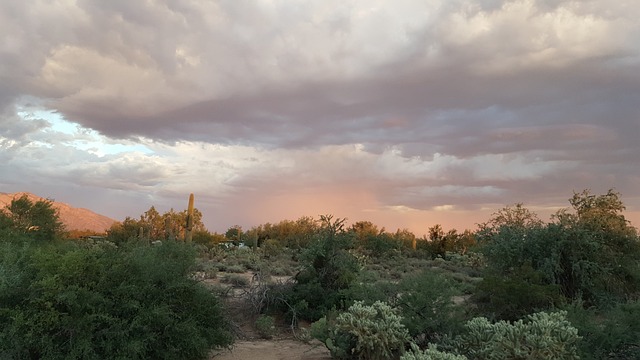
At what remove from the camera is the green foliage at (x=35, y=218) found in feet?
76.3

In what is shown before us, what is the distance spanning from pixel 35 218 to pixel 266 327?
1538cm

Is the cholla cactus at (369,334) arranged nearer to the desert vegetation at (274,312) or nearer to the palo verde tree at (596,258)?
the desert vegetation at (274,312)

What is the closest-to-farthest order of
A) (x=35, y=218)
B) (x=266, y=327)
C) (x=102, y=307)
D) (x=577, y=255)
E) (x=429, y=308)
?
(x=102, y=307), (x=429, y=308), (x=266, y=327), (x=577, y=255), (x=35, y=218)

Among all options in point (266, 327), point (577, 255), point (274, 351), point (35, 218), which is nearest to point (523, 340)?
point (274, 351)

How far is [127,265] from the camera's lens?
1061 centimetres

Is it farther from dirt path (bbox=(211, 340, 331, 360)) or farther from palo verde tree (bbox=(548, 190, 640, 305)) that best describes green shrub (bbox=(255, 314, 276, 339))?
palo verde tree (bbox=(548, 190, 640, 305))

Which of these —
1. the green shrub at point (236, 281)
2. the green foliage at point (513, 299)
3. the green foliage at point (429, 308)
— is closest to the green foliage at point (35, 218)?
the green shrub at point (236, 281)

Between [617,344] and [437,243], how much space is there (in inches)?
1357

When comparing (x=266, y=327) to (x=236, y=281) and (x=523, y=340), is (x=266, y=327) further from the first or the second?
(x=523, y=340)

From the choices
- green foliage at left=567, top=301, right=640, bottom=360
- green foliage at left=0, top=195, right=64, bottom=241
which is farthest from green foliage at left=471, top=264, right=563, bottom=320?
green foliage at left=0, top=195, right=64, bottom=241

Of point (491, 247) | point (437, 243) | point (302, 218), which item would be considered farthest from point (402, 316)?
point (302, 218)

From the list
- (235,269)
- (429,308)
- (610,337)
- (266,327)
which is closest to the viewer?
(610,337)

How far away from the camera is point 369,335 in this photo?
947 centimetres

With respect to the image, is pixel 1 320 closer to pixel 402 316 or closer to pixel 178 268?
pixel 178 268
